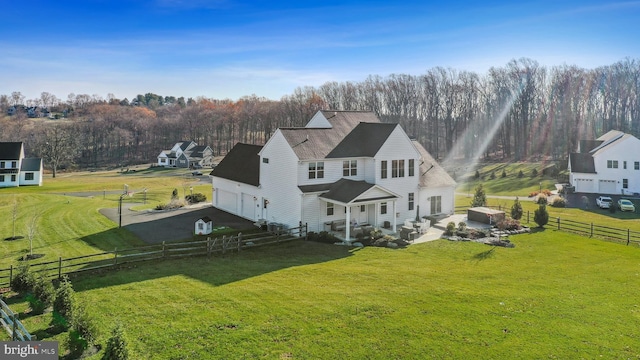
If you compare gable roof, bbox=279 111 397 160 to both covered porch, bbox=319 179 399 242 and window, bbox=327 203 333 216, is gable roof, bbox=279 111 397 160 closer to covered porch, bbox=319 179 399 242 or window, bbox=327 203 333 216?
covered porch, bbox=319 179 399 242

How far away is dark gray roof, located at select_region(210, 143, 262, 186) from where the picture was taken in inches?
1405

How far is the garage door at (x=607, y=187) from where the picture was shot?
53344 mm

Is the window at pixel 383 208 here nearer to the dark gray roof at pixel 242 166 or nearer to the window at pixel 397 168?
the window at pixel 397 168

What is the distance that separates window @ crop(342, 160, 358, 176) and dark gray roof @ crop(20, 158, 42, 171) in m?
58.5

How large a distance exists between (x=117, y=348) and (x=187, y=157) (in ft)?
324

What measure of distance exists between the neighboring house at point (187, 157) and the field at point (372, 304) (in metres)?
79.6

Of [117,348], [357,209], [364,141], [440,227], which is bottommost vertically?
[117,348]

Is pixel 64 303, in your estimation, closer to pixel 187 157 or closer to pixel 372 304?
pixel 372 304

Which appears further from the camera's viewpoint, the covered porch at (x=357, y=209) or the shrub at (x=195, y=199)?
the shrub at (x=195, y=199)

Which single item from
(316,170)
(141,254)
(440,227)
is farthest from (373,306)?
(440,227)

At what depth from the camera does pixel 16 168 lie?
6512 cm

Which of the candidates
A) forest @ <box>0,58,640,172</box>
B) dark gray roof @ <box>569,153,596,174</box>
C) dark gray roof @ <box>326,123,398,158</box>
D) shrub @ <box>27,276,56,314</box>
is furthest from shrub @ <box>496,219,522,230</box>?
forest @ <box>0,58,640,172</box>

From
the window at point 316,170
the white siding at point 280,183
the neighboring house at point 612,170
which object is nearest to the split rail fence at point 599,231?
the window at point 316,170

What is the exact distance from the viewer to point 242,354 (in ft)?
39.2
